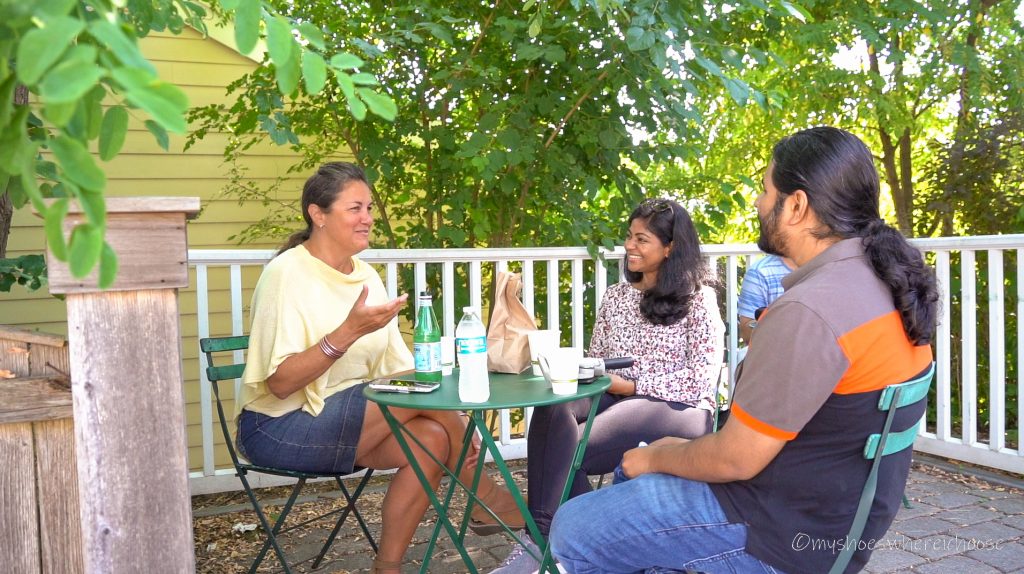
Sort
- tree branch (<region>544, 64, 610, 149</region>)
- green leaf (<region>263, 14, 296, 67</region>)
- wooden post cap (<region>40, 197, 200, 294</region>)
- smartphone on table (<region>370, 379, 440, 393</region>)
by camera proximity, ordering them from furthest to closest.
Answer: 1. tree branch (<region>544, 64, 610, 149</region>)
2. smartphone on table (<region>370, 379, 440, 393</region>)
3. wooden post cap (<region>40, 197, 200, 294</region>)
4. green leaf (<region>263, 14, 296, 67</region>)

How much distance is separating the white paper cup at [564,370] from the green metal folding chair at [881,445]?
86 cm

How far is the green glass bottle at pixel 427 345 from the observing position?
8.08 ft

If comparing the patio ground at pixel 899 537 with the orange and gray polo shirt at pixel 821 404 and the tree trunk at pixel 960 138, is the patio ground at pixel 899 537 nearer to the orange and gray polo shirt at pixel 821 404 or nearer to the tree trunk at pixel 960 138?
the orange and gray polo shirt at pixel 821 404

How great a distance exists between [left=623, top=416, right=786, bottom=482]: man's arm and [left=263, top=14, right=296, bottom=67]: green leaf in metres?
1.07

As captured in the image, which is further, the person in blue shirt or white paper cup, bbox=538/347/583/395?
the person in blue shirt

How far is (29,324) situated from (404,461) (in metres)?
3.86

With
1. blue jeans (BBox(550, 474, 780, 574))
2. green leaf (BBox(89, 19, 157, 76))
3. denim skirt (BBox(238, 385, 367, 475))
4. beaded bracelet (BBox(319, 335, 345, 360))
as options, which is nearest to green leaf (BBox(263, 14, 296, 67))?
green leaf (BBox(89, 19, 157, 76))

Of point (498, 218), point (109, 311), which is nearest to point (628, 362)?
point (109, 311)

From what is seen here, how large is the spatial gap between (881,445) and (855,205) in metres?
0.48

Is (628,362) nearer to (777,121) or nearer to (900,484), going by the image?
(900,484)

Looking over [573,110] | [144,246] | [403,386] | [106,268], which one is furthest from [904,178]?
[106,268]

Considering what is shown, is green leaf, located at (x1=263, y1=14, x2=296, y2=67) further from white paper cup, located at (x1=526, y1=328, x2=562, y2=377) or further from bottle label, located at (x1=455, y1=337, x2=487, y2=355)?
white paper cup, located at (x1=526, y1=328, x2=562, y2=377)

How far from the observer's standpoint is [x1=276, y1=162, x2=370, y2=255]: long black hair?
9.59ft

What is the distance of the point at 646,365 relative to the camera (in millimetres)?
3133
